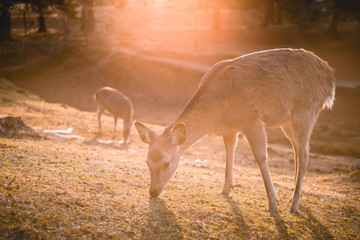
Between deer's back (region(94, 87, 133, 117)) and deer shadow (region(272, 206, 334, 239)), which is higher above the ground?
deer shadow (region(272, 206, 334, 239))

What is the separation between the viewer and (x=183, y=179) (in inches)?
303

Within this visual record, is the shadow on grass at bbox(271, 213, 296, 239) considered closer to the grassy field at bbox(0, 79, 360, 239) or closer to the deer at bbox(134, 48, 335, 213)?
the grassy field at bbox(0, 79, 360, 239)

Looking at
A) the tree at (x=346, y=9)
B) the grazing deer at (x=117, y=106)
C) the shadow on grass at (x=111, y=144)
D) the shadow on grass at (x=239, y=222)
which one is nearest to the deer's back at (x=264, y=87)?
the shadow on grass at (x=239, y=222)

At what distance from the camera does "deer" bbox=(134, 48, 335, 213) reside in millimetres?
6203

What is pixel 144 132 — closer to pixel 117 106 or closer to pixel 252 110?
pixel 252 110

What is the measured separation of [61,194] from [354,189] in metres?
8.03

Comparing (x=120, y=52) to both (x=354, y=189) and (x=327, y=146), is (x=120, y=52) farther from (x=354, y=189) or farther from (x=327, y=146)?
(x=354, y=189)

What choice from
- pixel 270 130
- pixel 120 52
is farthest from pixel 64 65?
pixel 270 130

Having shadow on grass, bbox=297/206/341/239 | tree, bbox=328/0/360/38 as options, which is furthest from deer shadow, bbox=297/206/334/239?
tree, bbox=328/0/360/38

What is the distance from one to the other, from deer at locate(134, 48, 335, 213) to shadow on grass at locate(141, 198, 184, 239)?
0.55 m

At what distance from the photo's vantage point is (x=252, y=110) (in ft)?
21.6

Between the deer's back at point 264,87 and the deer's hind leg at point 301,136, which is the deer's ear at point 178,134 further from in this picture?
the deer's hind leg at point 301,136

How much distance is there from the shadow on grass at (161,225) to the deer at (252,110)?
55 cm

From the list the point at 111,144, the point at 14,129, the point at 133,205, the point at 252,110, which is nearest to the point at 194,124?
the point at 252,110
